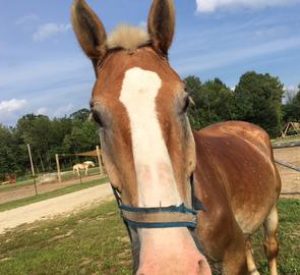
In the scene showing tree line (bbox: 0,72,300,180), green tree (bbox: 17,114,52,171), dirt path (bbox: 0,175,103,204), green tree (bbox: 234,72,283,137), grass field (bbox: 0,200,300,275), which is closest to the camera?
grass field (bbox: 0,200,300,275)

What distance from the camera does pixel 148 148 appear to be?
192 cm

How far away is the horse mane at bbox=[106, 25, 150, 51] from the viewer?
7.82 feet

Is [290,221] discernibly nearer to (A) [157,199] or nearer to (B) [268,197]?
(B) [268,197]

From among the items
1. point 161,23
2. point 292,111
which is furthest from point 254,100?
point 161,23

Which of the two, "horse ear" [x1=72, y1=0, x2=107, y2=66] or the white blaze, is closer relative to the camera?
the white blaze

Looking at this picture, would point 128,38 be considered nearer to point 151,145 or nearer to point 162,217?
Result: point 151,145

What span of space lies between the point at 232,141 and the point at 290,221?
10.7 feet

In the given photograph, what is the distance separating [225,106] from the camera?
56156 millimetres

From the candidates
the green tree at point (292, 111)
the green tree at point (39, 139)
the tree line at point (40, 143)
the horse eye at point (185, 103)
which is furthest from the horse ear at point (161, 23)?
the green tree at point (292, 111)

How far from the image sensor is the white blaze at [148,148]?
6.10 ft

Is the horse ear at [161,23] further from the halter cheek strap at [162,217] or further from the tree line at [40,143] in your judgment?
the tree line at [40,143]

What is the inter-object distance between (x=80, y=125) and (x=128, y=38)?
61501mm

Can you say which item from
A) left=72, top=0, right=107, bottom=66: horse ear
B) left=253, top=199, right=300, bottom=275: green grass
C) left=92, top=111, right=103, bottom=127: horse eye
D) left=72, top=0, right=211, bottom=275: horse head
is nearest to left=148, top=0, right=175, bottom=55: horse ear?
left=72, top=0, right=211, bottom=275: horse head

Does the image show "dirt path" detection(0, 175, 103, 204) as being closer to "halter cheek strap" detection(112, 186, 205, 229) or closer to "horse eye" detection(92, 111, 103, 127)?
"horse eye" detection(92, 111, 103, 127)
